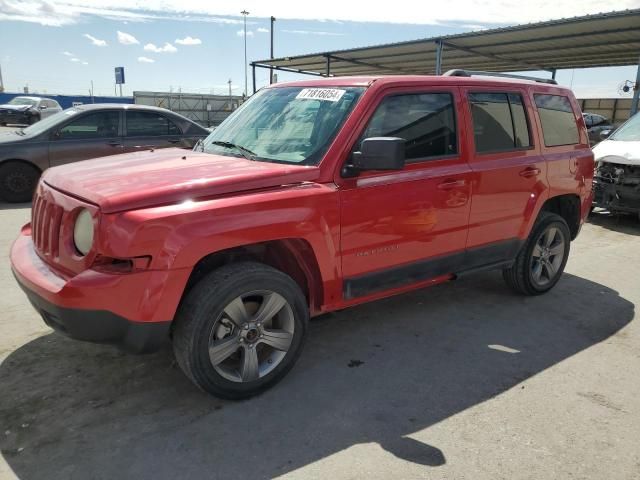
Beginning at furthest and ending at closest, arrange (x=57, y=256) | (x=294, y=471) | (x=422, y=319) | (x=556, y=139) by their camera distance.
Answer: (x=556, y=139) < (x=422, y=319) < (x=57, y=256) < (x=294, y=471)

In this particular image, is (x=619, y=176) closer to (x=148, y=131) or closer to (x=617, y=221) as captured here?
(x=617, y=221)

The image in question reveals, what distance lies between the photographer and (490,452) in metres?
2.62

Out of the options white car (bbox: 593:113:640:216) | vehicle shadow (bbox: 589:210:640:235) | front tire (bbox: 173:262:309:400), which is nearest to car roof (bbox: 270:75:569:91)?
front tire (bbox: 173:262:309:400)

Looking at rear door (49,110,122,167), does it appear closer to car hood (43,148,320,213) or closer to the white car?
car hood (43,148,320,213)

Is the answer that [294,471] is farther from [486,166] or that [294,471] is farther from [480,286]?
[480,286]

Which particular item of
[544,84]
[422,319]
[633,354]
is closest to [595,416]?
[633,354]

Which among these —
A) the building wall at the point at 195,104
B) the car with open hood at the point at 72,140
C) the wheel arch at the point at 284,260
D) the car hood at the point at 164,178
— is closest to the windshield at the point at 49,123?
the car with open hood at the point at 72,140

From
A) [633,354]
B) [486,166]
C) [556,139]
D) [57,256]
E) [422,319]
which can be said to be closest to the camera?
[57,256]

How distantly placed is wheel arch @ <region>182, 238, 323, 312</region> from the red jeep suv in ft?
0.04

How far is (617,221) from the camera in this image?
28.4 ft

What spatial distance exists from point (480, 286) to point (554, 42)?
44.9 feet

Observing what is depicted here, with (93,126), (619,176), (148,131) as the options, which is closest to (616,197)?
(619,176)

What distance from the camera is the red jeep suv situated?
258 cm

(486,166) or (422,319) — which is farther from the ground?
(486,166)
